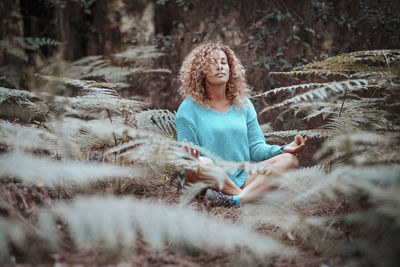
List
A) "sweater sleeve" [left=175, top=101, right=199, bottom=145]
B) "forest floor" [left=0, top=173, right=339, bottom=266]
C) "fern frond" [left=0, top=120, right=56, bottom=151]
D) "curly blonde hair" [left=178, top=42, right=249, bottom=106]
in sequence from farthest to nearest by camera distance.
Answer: "curly blonde hair" [left=178, top=42, right=249, bottom=106]
"sweater sleeve" [left=175, top=101, right=199, bottom=145]
"fern frond" [left=0, top=120, right=56, bottom=151]
"forest floor" [left=0, top=173, right=339, bottom=266]

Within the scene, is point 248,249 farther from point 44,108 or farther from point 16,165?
point 44,108

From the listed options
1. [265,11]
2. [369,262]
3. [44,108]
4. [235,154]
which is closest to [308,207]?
[369,262]

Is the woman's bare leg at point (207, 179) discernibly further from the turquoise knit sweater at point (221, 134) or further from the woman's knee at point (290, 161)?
the woman's knee at point (290, 161)

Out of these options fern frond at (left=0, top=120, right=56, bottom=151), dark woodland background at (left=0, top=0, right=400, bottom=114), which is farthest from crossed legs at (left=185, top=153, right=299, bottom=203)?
dark woodland background at (left=0, top=0, right=400, bottom=114)

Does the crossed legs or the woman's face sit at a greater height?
the woman's face

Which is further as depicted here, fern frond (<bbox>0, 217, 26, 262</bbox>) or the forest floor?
the forest floor

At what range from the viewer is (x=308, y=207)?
1713 mm

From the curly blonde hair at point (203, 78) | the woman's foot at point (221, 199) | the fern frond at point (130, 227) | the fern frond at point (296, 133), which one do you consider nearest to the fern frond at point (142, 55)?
the curly blonde hair at point (203, 78)

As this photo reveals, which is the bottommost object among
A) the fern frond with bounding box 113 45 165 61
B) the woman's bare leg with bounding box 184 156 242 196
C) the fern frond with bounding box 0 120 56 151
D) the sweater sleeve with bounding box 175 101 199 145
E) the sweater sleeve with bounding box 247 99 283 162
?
the woman's bare leg with bounding box 184 156 242 196

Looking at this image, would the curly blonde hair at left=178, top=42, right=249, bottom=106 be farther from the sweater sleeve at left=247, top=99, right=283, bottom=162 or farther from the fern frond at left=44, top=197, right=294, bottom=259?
the fern frond at left=44, top=197, right=294, bottom=259

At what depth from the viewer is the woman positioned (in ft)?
7.38

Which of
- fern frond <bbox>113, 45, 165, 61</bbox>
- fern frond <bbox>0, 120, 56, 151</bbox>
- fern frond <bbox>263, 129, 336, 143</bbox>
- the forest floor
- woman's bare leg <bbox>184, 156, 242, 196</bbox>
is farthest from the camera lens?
fern frond <bbox>113, 45, 165, 61</bbox>

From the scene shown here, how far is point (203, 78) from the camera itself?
2.47 metres

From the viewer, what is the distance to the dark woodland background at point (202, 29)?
351 cm
